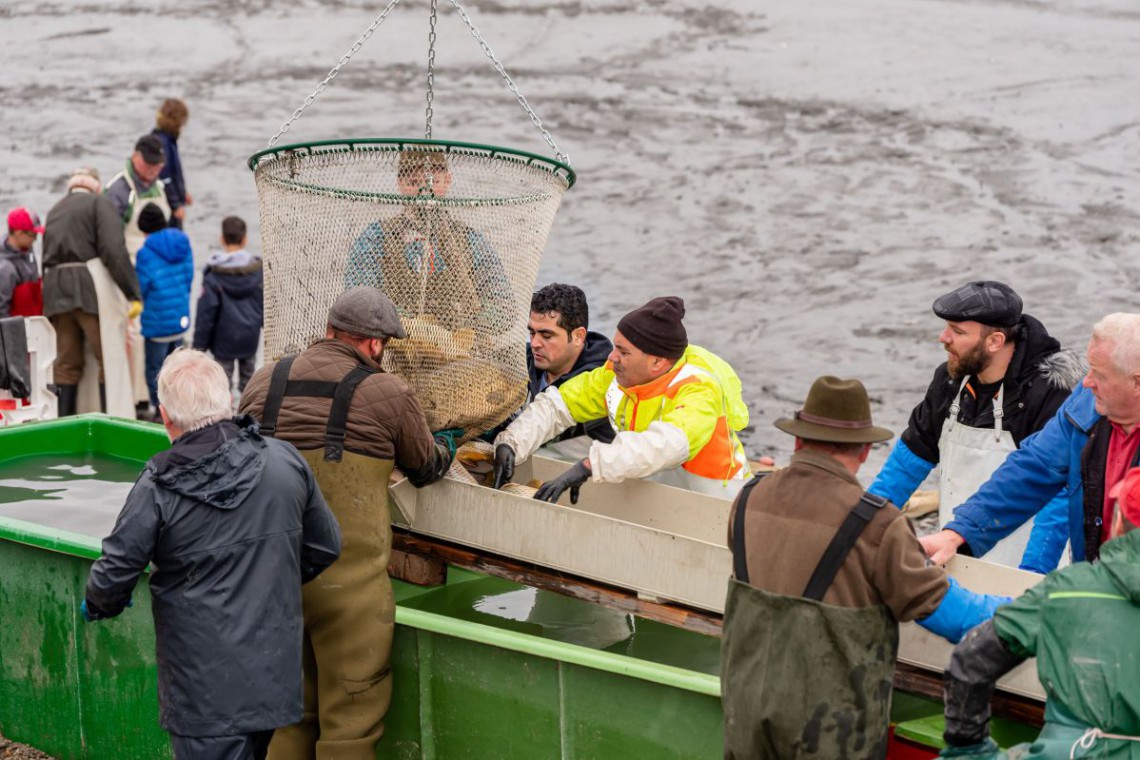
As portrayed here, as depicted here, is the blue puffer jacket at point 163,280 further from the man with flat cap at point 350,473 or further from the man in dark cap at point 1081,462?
the man in dark cap at point 1081,462

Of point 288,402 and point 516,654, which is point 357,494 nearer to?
point 288,402

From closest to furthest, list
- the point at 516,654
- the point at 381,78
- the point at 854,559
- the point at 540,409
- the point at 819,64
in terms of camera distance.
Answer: the point at 854,559 < the point at 516,654 < the point at 540,409 < the point at 819,64 < the point at 381,78

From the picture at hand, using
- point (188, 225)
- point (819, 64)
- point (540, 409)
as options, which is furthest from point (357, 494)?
point (819, 64)

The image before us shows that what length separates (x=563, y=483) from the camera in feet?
16.4

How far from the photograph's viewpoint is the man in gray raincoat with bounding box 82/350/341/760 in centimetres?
390

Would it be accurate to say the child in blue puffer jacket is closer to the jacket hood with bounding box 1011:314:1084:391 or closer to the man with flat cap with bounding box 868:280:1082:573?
the man with flat cap with bounding box 868:280:1082:573

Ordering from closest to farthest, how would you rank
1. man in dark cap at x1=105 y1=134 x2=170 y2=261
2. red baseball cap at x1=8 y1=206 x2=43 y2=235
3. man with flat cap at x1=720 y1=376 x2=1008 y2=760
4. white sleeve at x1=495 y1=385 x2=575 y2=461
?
man with flat cap at x1=720 y1=376 x2=1008 y2=760 → white sleeve at x1=495 y1=385 x2=575 y2=461 → red baseball cap at x1=8 y1=206 x2=43 y2=235 → man in dark cap at x1=105 y1=134 x2=170 y2=261

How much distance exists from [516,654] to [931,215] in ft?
39.0

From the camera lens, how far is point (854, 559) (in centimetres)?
342

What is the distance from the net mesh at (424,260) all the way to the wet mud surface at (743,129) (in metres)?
6.24

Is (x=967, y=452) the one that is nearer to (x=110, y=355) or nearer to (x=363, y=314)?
(x=363, y=314)

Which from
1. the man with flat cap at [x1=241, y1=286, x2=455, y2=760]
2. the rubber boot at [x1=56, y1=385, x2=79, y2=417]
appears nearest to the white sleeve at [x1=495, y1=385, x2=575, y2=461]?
the man with flat cap at [x1=241, y1=286, x2=455, y2=760]

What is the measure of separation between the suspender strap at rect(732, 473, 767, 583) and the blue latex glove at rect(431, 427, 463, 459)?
69.8 inches

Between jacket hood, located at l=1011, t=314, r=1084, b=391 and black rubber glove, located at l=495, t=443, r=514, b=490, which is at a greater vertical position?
jacket hood, located at l=1011, t=314, r=1084, b=391
